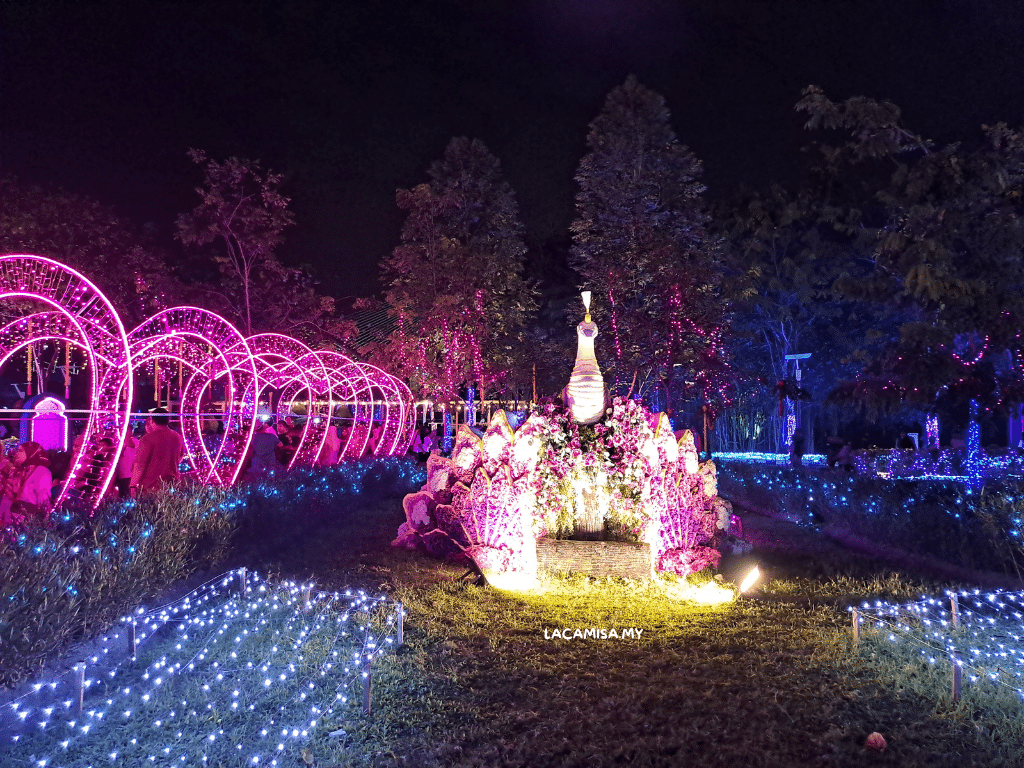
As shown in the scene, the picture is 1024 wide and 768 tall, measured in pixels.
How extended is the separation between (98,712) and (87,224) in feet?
54.3

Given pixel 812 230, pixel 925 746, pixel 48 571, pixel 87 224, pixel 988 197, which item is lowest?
pixel 925 746

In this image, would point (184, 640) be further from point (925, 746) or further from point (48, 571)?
point (925, 746)

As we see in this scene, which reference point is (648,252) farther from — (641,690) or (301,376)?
(641,690)

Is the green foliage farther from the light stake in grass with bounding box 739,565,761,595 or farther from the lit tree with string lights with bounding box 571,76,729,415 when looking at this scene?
the light stake in grass with bounding box 739,565,761,595

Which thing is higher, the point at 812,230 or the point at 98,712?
the point at 812,230

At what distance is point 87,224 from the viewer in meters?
17.4

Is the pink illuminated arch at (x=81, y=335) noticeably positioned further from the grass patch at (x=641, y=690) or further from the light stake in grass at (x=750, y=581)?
the light stake in grass at (x=750, y=581)

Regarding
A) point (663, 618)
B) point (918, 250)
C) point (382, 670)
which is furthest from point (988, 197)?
point (382, 670)

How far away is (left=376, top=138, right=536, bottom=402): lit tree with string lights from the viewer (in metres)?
20.2

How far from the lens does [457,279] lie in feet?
66.0

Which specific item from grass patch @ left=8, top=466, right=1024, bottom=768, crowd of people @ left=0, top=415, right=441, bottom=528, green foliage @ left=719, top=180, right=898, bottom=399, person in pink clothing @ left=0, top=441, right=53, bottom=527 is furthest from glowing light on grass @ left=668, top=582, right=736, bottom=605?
green foliage @ left=719, top=180, right=898, bottom=399

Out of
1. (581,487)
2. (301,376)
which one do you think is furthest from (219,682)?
(301,376)

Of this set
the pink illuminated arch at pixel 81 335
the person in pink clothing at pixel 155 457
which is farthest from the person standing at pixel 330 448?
the pink illuminated arch at pixel 81 335

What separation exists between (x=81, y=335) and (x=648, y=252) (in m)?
16.8
